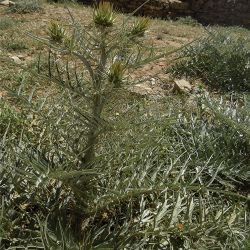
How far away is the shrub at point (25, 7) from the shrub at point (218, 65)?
3.20 metres

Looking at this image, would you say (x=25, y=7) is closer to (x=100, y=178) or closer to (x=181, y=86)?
(x=181, y=86)

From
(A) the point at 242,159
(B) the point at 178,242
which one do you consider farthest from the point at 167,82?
(B) the point at 178,242

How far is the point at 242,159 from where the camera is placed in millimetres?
2768

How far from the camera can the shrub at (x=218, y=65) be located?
15.1 ft

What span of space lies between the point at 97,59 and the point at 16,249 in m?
0.83

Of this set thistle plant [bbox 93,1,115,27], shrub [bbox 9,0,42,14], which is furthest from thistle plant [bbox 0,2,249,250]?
shrub [bbox 9,0,42,14]

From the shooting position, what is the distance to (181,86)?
4.34 metres

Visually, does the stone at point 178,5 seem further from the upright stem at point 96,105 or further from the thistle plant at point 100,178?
the upright stem at point 96,105

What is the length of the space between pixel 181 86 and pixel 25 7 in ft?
12.7

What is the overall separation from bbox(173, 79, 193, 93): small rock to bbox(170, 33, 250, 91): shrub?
0.34 m

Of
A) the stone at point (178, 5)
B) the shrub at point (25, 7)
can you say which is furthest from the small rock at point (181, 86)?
the stone at point (178, 5)

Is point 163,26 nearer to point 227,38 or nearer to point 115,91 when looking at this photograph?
point 227,38

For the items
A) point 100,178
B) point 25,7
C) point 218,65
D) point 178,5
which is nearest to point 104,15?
point 100,178

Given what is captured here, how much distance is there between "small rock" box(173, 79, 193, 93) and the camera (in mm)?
4290
